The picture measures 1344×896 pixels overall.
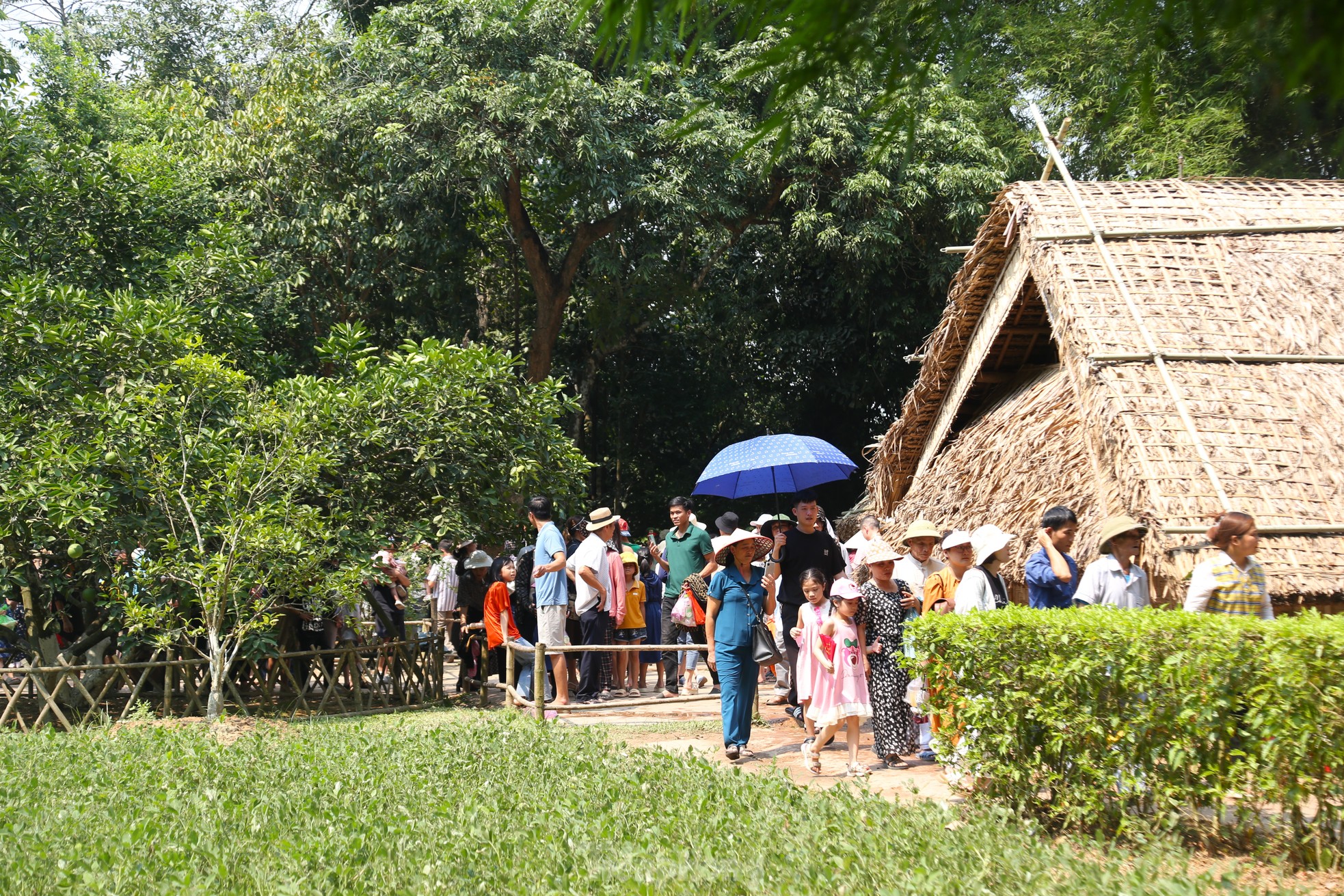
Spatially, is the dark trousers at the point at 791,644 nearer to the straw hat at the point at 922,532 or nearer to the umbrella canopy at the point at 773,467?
the straw hat at the point at 922,532

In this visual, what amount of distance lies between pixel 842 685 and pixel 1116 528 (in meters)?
1.92

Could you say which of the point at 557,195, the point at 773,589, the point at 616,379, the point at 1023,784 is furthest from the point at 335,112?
the point at 1023,784

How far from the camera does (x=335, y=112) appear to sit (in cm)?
1794

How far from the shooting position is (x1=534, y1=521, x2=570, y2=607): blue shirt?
10.2 metres

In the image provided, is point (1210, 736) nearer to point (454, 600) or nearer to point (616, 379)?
point (454, 600)

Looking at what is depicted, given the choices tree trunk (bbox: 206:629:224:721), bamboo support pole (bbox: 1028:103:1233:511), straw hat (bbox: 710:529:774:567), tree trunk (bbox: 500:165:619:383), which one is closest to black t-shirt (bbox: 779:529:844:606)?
straw hat (bbox: 710:529:774:567)

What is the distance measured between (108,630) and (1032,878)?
8728 mm

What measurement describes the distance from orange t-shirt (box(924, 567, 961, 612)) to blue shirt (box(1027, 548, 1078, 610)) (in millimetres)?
598

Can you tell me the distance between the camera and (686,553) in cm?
1129

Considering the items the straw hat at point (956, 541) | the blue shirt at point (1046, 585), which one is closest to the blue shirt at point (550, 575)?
the straw hat at point (956, 541)

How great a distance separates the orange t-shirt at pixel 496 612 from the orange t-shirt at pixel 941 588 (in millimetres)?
4482

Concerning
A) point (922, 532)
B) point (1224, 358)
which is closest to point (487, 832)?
point (922, 532)

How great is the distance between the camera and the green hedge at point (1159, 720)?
16.4ft

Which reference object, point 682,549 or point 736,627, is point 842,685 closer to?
point 736,627
